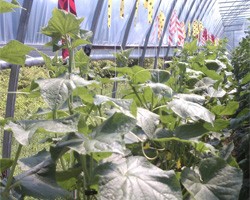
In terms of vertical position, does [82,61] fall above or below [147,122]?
above

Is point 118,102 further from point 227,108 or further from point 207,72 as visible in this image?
point 207,72

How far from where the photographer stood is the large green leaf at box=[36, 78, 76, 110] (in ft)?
2.47

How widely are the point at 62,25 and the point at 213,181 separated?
54 centimetres

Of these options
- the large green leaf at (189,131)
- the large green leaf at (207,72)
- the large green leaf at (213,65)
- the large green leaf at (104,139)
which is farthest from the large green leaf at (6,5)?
the large green leaf at (213,65)

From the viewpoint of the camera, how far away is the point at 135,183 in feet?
2.53

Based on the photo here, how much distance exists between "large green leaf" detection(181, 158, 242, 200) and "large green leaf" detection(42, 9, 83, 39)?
1.47 ft

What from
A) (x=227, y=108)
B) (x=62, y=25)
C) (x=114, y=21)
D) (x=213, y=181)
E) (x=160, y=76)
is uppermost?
(x=114, y=21)

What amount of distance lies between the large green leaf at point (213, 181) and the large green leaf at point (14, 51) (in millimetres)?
483

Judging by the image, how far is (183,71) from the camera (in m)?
1.71

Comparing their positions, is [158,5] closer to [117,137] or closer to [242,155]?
[242,155]

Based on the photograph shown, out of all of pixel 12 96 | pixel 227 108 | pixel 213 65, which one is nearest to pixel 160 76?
pixel 227 108

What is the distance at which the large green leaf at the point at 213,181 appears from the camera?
0.96 m

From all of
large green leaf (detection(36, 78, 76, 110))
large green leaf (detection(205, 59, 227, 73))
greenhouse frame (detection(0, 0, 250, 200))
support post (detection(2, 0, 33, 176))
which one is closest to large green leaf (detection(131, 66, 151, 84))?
greenhouse frame (detection(0, 0, 250, 200))

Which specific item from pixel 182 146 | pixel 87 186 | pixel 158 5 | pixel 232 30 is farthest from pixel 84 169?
pixel 232 30
